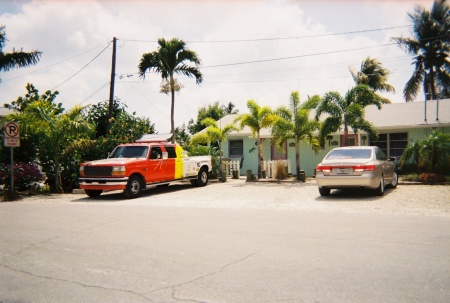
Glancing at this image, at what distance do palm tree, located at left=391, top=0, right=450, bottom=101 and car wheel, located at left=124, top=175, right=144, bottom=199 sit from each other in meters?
27.2

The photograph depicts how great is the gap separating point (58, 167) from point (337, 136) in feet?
50.7

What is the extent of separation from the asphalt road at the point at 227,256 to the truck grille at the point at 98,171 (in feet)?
11.9

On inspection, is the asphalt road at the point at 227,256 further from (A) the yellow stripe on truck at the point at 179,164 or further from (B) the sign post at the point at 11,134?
(A) the yellow stripe on truck at the point at 179,164

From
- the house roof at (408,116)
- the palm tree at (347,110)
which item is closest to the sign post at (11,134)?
the house roof at (408,116)

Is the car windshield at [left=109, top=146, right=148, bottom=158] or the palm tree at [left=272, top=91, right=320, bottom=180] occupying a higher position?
the palm tree at [left=272, top=91, right=320, bottom=180]

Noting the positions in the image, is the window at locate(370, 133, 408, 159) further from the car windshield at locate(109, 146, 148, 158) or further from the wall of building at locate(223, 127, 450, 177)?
the car windshield at locate(109, 146, 148, 158)

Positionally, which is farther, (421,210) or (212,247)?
(421,210)

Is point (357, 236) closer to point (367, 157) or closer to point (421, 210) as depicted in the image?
point (421, 210)

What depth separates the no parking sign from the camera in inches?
545

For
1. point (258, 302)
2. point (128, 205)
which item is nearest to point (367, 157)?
point (128, 205)

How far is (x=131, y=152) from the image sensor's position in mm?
14742

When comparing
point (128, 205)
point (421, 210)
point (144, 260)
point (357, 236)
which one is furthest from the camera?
point (128, 205)

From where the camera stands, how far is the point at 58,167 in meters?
16.3

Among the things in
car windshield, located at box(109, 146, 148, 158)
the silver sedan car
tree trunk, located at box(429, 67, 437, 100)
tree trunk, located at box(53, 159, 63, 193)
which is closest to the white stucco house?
the silver sedan car
